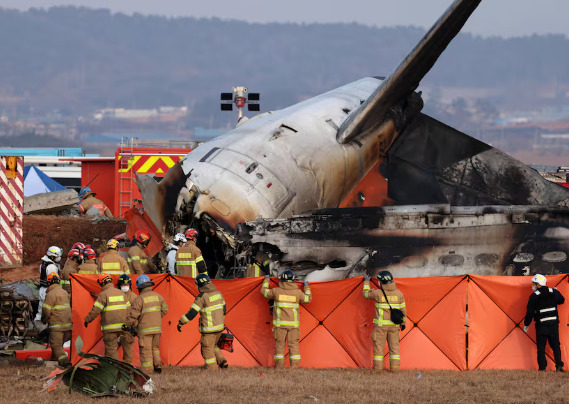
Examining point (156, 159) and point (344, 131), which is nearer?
point (344, 131)

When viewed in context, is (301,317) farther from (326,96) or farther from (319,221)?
(326,96)

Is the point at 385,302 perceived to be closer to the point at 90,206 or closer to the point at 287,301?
the point at 287,301

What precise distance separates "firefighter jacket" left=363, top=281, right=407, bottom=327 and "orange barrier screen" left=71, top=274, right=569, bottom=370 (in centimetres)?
59

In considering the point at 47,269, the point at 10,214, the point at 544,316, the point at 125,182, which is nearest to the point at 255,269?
the point at 47,269

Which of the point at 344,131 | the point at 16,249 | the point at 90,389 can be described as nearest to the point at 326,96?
the point at 344,131

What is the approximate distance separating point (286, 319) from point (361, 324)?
143 centimetres

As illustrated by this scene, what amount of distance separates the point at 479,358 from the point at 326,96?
12827 mm

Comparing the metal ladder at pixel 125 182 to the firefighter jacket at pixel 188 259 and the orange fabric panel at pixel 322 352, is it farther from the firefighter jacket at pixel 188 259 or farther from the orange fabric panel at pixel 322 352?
the orange fabric panel at pixel 322 352

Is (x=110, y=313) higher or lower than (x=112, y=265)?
lower

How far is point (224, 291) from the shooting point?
17.3m

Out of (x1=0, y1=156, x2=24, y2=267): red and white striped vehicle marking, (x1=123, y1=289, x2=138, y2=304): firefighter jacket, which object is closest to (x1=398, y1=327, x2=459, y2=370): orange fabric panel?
(x1=123, y1=289, x2=138, y2=304): firefighter jacket

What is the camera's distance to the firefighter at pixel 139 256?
67.7 ft

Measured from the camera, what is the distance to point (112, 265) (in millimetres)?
19312

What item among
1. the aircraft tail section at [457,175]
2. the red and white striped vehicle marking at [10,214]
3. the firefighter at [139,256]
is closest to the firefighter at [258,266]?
the firefighter at [139,256]
